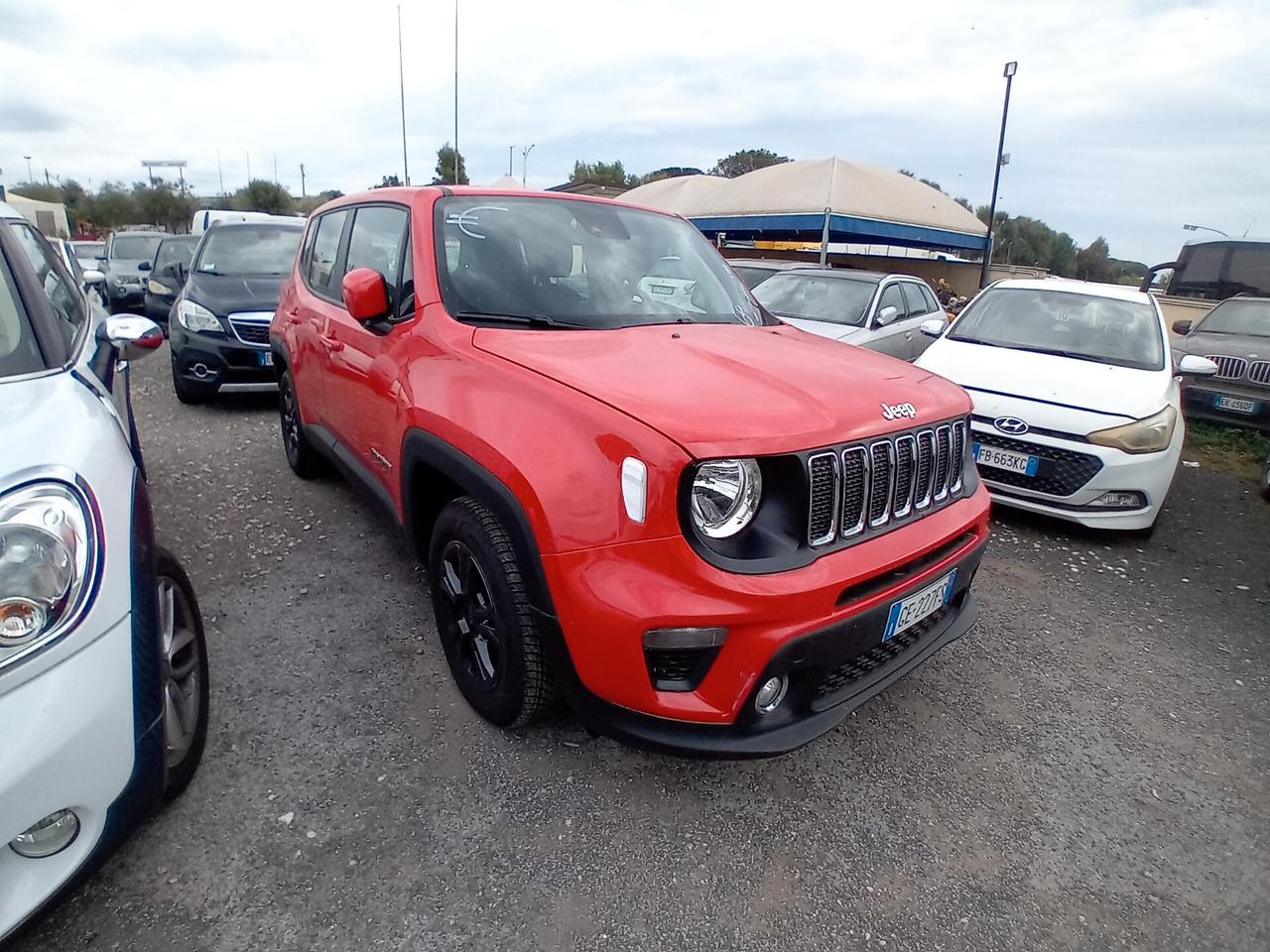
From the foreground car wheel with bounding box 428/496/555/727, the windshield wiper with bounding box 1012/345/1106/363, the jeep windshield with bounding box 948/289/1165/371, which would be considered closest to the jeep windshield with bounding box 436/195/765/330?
the foreground car wheel with bounding box 428/496/555/727

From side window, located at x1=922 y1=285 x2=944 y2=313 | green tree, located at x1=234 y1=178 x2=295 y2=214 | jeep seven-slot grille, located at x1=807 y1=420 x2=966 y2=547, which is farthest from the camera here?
green tree, located at x1=234 y1=178 x2=295 y2=214

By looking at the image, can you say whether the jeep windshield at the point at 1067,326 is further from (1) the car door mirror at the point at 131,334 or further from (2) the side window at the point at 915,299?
(1) the car door mirror at the point at 131,334

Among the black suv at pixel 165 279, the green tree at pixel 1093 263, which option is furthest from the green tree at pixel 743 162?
the black suv at pixel 165 279

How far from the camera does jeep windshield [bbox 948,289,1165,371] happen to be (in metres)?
5.31

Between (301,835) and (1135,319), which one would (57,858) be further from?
(1135,319)

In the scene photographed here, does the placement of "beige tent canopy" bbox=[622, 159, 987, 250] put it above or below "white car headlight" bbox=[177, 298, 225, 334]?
above

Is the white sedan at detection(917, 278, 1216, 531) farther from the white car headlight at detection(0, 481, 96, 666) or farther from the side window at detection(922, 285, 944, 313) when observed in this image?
the white car headlight at detection(0, 481, 96, 666)

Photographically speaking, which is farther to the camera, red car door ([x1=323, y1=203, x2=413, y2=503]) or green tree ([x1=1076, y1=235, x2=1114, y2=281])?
green tree ([x1=1076, y1=235, x2=1114, y2=281])

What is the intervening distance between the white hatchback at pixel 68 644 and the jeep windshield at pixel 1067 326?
18.5 feet

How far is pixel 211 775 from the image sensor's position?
2275mm

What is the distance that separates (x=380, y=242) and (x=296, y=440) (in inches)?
78.2

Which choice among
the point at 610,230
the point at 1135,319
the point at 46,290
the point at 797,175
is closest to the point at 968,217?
the point at 797,175

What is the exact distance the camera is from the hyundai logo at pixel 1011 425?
4.57 meters

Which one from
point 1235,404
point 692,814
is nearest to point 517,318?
point 692,814
